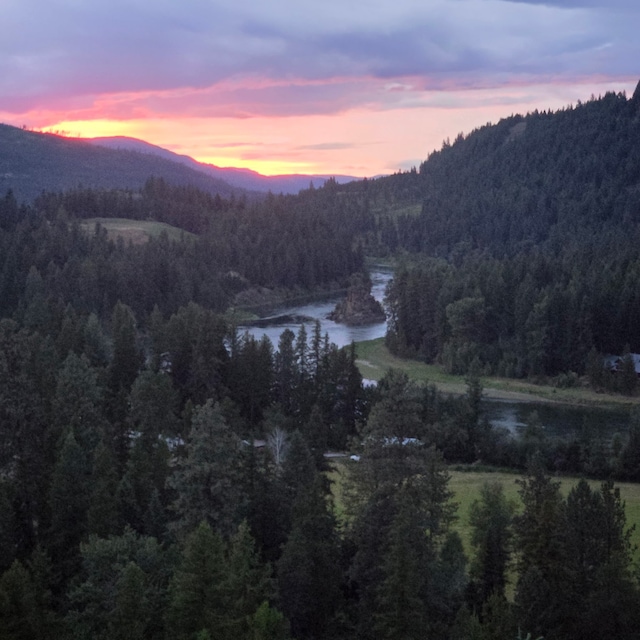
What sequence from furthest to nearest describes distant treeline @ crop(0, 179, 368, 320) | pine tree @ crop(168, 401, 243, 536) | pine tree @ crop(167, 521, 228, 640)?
1. distant treeline @ crop(0, 179, 368, 320)
2. pine tree @ crop(168, 401, 243, 536)
3. pine tree @ crop(167, 521, 228, 640)

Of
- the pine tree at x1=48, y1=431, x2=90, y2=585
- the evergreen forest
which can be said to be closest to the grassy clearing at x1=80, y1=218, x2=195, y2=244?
the evergreen forest

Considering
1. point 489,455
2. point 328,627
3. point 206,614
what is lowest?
point 489,455

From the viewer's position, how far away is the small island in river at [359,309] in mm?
130250

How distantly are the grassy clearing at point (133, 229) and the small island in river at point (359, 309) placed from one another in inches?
2045

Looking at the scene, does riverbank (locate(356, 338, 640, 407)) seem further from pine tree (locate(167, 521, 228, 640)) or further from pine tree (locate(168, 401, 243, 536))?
pine tree (locate(167, 521, 228, 640))

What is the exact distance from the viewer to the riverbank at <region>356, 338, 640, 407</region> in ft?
275

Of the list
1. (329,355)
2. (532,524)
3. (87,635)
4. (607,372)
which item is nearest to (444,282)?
(607,372)

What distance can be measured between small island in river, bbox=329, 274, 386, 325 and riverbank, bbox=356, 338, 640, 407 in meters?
23.2

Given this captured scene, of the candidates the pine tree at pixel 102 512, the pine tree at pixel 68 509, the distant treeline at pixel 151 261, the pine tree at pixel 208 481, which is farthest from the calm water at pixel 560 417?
the distant treeline at pixel 151 261

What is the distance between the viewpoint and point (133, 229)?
18400 centimetres

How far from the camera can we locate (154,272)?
439 feet

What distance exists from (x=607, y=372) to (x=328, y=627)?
214 feet

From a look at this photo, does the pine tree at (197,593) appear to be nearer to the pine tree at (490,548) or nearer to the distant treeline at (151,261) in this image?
the pine tree at (490,548)

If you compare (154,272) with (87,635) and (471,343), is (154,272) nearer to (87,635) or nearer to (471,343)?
(471,343)
